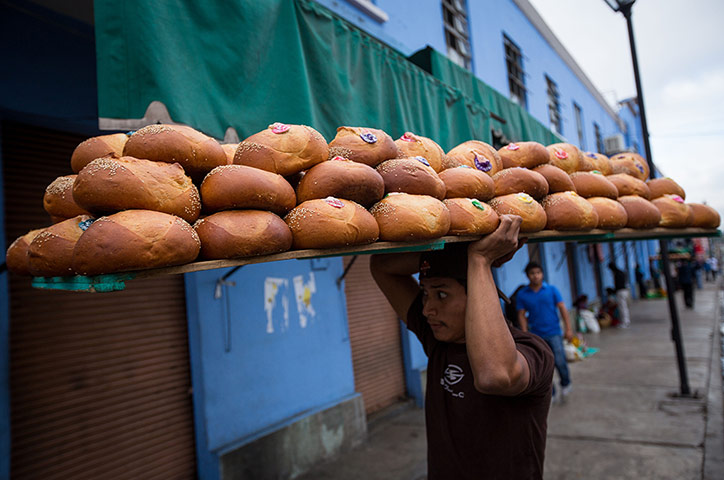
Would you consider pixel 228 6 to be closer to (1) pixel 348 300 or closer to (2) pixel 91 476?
(2) pixel 91 476

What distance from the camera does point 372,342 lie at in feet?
20.3

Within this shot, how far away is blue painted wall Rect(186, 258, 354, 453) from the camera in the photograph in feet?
13.0

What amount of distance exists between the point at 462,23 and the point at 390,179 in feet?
25.9

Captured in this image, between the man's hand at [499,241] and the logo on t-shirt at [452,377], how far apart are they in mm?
541

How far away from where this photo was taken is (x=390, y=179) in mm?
1910

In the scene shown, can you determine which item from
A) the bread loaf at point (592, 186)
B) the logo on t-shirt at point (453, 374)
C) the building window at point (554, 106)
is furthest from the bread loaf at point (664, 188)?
the building window at point (554, 106)

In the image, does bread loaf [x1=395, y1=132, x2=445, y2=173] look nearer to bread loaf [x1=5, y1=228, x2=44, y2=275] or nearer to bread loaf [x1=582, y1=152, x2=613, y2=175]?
bread loaf [x1=582, y1=152, x2=613, y2=175]

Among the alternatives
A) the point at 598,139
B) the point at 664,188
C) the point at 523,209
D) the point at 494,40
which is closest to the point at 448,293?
the point at 523,209

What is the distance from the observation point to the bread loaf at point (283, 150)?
1646mm

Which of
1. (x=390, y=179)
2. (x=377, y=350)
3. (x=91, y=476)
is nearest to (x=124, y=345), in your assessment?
(x=91, y=476)

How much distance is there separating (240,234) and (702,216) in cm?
355

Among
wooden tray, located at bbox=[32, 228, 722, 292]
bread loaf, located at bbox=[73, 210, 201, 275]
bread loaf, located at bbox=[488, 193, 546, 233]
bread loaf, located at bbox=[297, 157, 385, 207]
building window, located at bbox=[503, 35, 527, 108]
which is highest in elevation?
building window, located at bbox=[503, 35, 527, 108]

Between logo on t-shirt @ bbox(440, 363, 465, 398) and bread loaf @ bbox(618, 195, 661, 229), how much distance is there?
5.58 feet

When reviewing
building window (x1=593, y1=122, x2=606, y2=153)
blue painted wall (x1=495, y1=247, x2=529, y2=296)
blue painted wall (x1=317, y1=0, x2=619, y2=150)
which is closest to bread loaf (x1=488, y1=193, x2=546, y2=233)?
blue painted wall (x1=317, y1=0, x2=619, y2=150)
